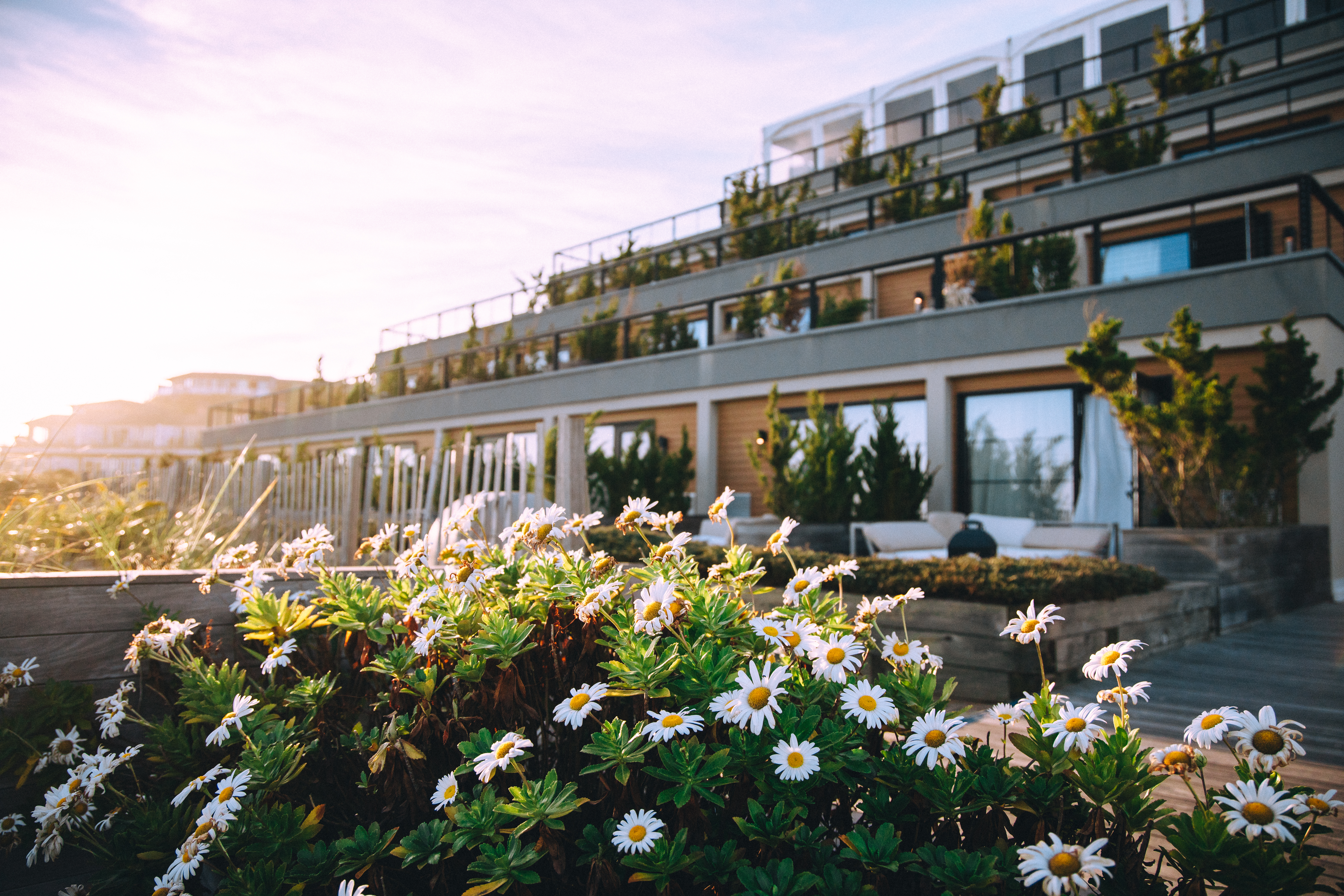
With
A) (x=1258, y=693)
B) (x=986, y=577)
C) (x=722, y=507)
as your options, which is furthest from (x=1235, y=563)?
(x=722, y=507)

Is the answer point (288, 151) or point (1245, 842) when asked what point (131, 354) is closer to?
point (288, 151)

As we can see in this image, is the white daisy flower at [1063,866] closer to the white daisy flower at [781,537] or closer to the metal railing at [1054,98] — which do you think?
the white daisy flower at [781,537]

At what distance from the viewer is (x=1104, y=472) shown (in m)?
9.62

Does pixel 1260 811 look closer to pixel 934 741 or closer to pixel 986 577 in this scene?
pixel 934 741

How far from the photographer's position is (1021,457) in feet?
35.1

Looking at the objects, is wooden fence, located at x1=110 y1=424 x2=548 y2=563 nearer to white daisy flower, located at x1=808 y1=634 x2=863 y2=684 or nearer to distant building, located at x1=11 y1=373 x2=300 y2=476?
distant building, located at x1=11 y1=373 x2=300 y2=476

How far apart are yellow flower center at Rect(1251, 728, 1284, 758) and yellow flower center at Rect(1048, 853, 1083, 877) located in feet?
1.35

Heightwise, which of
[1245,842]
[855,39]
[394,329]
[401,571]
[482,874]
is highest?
[394,329]

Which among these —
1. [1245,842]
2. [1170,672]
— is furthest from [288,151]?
[1170,672]

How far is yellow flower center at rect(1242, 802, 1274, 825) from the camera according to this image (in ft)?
3.58

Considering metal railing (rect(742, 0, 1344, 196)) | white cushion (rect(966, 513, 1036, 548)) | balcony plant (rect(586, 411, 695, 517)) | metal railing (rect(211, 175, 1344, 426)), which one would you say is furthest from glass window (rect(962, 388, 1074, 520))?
metal railing (rect(742, 0, 1344, 196))

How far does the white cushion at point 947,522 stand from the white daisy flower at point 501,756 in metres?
9.14

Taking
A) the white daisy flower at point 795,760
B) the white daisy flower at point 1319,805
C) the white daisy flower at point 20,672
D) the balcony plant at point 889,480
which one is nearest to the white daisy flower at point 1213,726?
the white daisy flower at point 1319,805

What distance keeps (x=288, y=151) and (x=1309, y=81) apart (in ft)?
49.7
